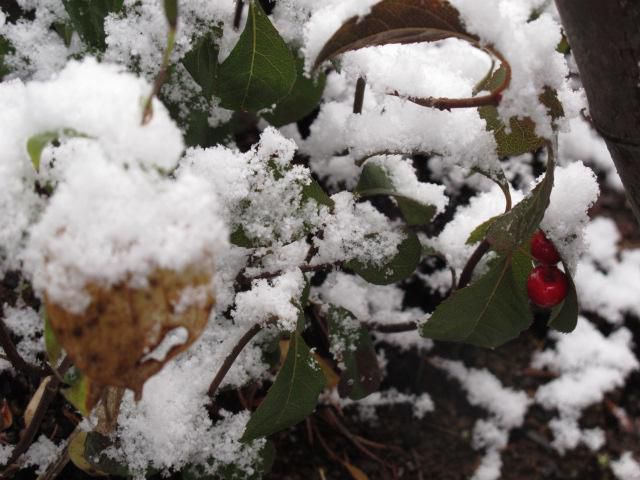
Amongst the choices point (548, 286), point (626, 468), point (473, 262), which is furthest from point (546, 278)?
point (626, 468)

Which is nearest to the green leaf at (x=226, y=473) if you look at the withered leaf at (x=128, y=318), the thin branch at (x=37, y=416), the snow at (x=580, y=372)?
the thin branch at (x=37, y=416)

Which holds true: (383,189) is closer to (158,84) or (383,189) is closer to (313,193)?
(313,193)

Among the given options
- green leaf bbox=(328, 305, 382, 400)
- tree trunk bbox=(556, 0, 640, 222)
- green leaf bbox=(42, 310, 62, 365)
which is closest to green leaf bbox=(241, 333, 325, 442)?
green leaf bbox=(328, 305, 382, 400)

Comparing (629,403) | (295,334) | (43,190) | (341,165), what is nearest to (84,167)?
(43,190)

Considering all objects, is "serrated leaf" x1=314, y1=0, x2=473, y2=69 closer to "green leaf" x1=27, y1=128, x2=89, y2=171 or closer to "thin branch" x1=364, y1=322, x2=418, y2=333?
"green leaf" x1=27, y1=128, x2=89, y2=171

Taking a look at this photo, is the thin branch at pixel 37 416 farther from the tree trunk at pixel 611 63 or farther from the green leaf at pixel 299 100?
the tree trunk at pixel 611 63
